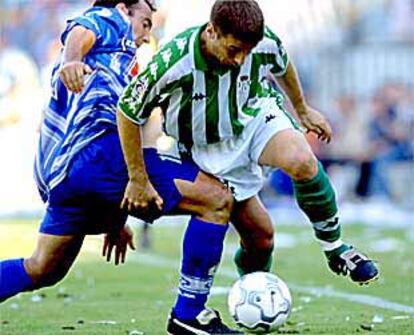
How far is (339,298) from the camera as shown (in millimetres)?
10078

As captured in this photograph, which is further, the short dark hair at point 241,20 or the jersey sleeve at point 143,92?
the jersey sleeve at point 143,92

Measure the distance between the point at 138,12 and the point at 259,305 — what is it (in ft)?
6.03

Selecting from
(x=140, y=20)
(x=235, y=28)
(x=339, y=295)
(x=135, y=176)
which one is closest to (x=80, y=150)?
(x=135, y=176)

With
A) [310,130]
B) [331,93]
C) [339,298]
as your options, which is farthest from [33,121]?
[310,130]

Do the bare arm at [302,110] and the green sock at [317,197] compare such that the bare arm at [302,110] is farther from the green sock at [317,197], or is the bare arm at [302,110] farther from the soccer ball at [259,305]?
the soccer ball at [259,305]

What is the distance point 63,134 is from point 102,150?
0.87 feet

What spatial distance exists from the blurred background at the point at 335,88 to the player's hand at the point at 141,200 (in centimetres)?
1130

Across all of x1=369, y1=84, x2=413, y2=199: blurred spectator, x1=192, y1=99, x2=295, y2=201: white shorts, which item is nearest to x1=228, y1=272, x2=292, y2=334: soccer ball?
x1=192, y1=99, x2=295, y2=201: white shorts

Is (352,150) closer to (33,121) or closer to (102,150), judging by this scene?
(33,121)

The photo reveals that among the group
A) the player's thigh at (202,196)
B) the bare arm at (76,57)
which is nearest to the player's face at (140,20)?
the bare arm at (76,57)

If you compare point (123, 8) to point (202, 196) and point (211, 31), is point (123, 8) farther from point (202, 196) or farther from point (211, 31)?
point (202, 196)

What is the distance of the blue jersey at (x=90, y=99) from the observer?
745 cm

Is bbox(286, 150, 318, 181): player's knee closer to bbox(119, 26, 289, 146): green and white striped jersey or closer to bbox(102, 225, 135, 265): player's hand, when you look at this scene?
bbox(119, 26, 289, 146): green and white striped jersey

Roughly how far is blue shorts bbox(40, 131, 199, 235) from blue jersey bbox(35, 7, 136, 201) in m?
0.07
